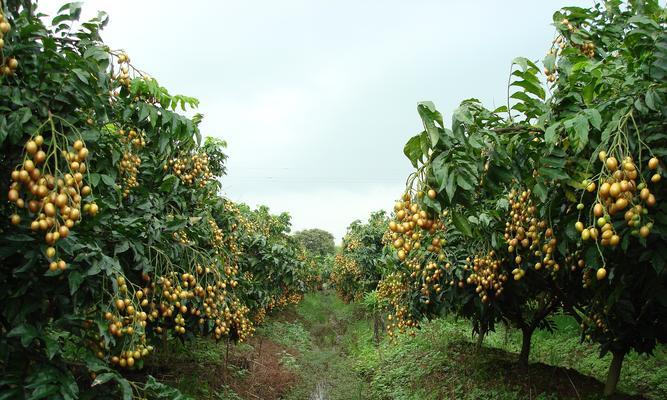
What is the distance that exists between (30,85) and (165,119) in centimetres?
82

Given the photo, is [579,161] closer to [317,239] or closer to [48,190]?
[48,190]

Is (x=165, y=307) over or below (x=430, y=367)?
over

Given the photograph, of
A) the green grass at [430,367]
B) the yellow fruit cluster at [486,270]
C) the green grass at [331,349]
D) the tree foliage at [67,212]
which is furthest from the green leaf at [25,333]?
the green grass at [331,349]

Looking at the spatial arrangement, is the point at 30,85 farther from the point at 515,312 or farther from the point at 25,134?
the point at 515,312

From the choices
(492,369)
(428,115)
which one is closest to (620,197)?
(428,115)

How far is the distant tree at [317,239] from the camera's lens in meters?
34.8

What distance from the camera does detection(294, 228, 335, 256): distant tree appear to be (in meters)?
34.8

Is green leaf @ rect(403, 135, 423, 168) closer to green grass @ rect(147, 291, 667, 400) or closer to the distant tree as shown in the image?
green grass @ rect(147, 291, 667, 400)

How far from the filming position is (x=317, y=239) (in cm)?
3606

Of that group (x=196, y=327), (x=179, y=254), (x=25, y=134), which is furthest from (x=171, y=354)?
Answer: (x=25, y=134)

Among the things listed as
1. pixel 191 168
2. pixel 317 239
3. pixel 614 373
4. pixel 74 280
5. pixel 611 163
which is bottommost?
pixel 614 373

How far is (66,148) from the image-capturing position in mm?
1800

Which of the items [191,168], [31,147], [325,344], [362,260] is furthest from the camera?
[362,260]

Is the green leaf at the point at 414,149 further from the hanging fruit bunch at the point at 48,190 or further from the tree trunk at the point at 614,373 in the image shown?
the tree trunk at the point at 614,373
